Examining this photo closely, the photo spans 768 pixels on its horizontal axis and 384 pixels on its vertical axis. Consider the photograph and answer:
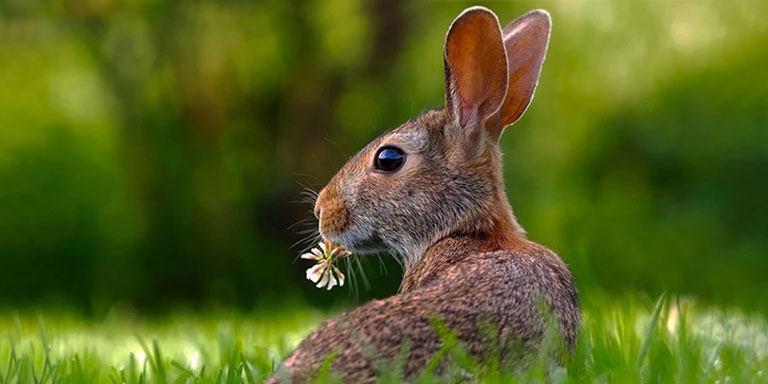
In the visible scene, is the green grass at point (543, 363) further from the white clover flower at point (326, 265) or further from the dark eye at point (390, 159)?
the dark eye at point (390, 159)

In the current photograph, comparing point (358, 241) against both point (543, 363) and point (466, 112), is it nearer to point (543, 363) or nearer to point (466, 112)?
point (466, 112)

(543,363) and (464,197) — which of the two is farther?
(464,197)

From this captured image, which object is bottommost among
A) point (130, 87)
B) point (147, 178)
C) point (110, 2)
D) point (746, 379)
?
point (746, 379)

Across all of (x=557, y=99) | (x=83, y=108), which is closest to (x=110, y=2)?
(x=83, y=108)

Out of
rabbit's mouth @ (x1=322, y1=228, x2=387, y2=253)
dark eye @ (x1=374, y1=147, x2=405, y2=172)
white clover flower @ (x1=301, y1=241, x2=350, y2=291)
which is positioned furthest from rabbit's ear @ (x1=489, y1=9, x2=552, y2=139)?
white clover flower @ (x1=301, y1=241, x2=350, y2=291)

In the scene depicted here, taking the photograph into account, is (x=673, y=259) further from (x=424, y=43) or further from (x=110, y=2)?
(x=110, y=2)

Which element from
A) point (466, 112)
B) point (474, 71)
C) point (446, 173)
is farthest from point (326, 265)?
point (474, 71)

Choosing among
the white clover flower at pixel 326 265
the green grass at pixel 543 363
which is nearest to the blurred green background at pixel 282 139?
the green grass at pixel 543 363
